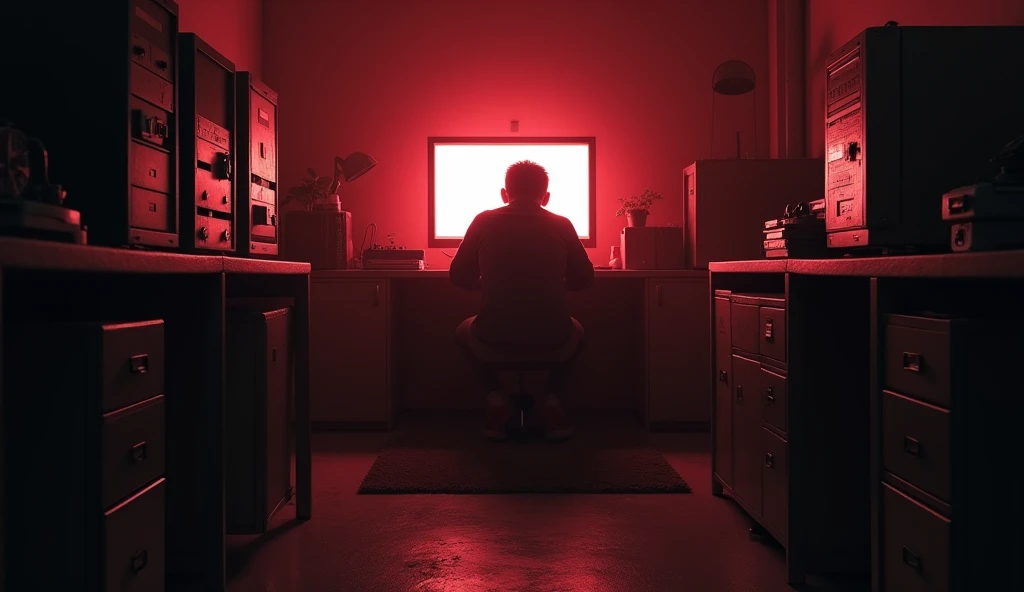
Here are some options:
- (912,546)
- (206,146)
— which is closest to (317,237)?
(206,146)

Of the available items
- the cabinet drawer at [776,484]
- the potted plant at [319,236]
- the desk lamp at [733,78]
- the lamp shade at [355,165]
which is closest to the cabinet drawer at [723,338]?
the cabinet drawer at [776,484]

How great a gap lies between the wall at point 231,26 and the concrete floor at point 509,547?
1.98 meters

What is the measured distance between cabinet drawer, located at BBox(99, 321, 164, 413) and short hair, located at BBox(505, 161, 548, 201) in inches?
78.8

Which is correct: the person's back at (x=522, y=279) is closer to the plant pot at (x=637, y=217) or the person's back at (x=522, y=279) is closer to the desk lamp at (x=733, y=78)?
the plant pot at (x=637, y=217)

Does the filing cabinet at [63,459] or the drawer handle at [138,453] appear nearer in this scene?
the filing cabinet at [63,459]

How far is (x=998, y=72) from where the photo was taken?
1.70 meters

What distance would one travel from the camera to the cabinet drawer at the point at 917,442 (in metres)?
1.14

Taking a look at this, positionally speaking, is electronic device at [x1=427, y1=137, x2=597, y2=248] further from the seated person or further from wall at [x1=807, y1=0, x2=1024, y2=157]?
wall at [x1=807, y1=0, x2=1024, y2=157]

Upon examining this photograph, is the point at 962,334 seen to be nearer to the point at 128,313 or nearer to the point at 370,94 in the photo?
the point at 128,313

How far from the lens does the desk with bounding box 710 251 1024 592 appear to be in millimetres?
1099

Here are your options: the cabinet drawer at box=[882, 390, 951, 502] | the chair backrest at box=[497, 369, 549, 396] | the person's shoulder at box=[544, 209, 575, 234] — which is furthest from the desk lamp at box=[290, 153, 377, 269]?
the cabinet drawer at box=[882, 390, 951, 502]

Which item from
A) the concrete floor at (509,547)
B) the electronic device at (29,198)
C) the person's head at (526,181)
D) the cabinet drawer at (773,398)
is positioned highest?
the person's head at (526,181)

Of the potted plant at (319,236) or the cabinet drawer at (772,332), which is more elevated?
the potted plant at (319,236)

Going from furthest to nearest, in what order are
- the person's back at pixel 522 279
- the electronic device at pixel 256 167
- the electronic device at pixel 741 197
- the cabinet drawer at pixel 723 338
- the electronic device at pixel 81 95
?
the electronic device at pixel 741 197
the person's back at pixel 522 279
the cabinet drawer at pixel 723 338
the electronic device at pixel 256 167
the electronic device at pixel 81 95
